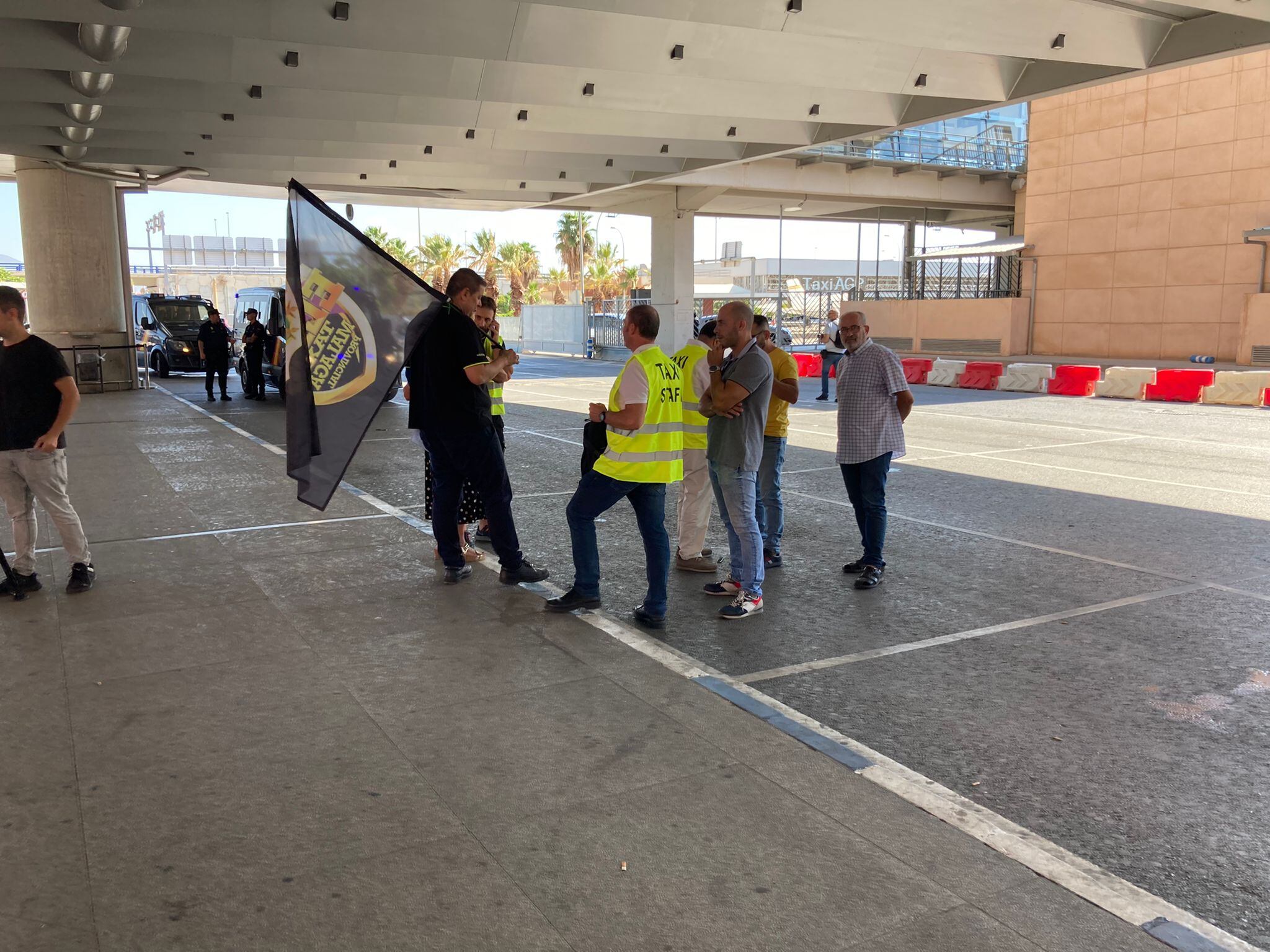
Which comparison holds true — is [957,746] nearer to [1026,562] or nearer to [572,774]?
[572,774]

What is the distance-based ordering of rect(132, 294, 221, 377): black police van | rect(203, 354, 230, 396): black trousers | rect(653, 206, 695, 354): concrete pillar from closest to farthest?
rect(203, 354, 230, 396): black trousers → rect(132, 294, 221, 377): black police van → rect(653, 206, 695, 354): concrete pillar

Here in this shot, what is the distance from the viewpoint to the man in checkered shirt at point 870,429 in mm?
6945

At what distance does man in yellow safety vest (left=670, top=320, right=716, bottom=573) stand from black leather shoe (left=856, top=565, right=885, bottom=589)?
42.0 inches

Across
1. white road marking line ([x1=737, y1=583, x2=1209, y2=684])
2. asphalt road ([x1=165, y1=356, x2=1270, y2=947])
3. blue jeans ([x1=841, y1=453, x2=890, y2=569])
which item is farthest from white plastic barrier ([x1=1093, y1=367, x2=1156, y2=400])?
blue jeans ([x1=841, y1=453, x2=890, y2=569])

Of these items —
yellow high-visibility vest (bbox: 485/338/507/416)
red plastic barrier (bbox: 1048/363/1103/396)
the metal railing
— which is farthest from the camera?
the metal railing

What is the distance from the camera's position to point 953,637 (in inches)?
231

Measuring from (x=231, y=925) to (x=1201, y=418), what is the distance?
61.3ft

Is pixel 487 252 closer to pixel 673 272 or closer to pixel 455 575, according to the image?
pixel 673 272

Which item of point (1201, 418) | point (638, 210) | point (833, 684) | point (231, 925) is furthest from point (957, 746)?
point (638, 210)

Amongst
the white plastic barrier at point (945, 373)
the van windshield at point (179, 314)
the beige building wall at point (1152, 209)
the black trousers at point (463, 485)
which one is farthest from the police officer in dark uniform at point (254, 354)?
the beige building wall at point (1152, 209)

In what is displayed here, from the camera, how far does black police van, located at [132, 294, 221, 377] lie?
96.1ft

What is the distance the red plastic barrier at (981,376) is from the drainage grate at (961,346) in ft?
30.6

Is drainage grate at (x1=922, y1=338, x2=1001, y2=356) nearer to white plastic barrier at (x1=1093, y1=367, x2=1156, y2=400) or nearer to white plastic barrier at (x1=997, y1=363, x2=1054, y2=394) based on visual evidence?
white plastic barrier at (x1=997, y1=363, x2=1054, y2=394)

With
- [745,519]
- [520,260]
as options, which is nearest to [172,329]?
[745,519]
